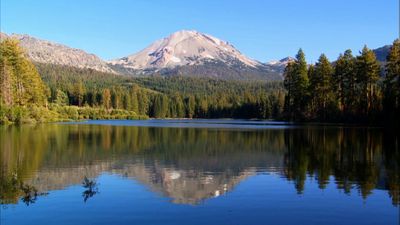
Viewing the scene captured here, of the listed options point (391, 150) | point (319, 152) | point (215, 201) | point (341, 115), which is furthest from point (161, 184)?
point (341, 115)

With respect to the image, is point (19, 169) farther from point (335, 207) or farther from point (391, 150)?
point (391, 150)

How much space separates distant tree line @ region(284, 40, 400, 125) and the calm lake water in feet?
140

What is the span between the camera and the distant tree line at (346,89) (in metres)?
76.4

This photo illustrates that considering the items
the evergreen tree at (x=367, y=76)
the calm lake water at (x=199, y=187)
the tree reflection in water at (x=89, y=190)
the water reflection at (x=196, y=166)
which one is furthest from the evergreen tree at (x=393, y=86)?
the tree reflection in water at (x=89, y=190)

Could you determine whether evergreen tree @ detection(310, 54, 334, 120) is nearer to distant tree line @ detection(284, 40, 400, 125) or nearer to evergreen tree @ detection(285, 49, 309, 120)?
distant tree line @ detection(284, 40, 400, 125)

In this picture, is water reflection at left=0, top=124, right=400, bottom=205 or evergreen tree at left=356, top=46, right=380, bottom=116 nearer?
water reflection at left=0, top=124, right=400, bottom=205

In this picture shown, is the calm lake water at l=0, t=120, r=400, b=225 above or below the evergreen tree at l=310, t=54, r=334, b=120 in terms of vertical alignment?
below

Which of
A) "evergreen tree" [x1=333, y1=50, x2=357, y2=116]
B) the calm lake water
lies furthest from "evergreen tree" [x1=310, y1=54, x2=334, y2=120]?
the calm lake water

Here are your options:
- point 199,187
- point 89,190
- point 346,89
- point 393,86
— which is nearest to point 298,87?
point 346,89

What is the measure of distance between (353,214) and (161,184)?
31.1 ft

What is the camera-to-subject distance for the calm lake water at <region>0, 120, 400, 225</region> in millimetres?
15367

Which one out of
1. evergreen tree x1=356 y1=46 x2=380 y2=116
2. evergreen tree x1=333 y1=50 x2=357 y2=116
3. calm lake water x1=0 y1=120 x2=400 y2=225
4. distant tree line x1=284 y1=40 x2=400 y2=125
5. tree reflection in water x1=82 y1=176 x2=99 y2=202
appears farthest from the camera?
evergreen tree x1=333 y1=50 x2=357 y2=116

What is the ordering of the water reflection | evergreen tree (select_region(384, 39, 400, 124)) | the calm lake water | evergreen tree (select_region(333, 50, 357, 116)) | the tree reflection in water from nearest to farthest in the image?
1. the calm lake water
2. the tree reflection in water
3. the water reflection
4. evergreen tree (select_region(384, 39, 400, 124))
5. evergreen tree (select_region(333, 50, 357, 116))

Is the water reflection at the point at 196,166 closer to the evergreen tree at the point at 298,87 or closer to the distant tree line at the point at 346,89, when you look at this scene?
the distant tree line at the point at 346,89
